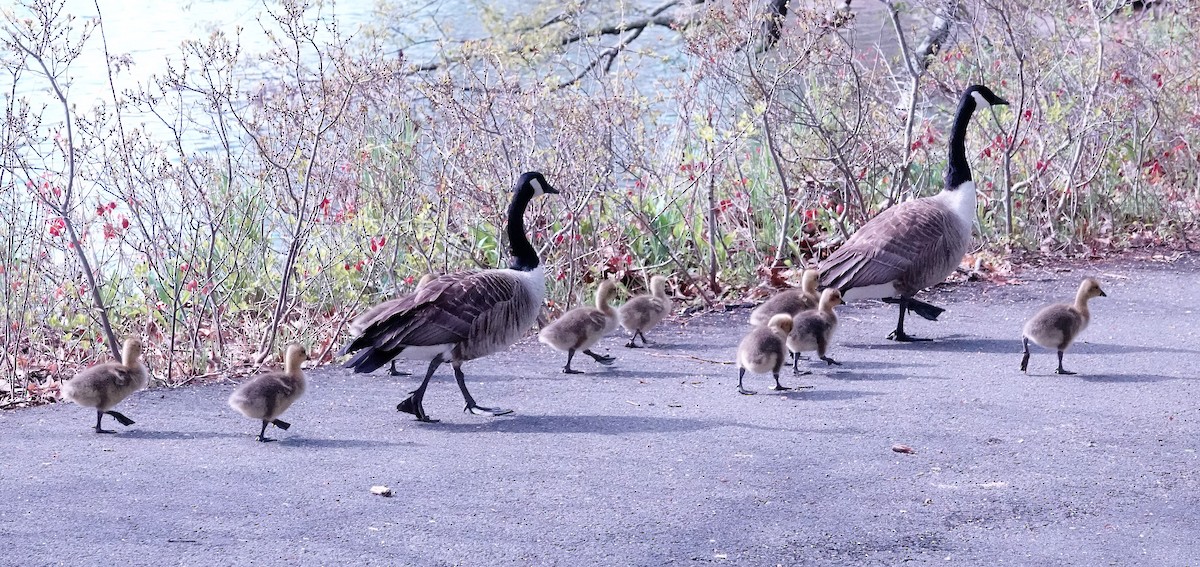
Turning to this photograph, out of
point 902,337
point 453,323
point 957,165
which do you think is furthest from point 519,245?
point 957,165

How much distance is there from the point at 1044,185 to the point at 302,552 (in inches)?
358

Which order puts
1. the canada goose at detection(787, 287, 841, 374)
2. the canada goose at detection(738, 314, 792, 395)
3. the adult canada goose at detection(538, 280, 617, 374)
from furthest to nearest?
the adult canada goose at detection(538, 280, 617, 374), the canada goose at detection(787, 287, 841, 374), the canada goose at detection(738, 314, 792, 395)

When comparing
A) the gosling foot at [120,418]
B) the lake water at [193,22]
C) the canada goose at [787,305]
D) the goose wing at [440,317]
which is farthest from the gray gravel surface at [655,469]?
the lake water at [193,22]

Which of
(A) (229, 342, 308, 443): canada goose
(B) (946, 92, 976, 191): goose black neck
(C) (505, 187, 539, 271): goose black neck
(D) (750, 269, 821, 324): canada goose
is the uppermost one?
(B) (946, 92, 976, 191): goose black neck

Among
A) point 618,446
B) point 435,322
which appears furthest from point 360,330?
point 618,446

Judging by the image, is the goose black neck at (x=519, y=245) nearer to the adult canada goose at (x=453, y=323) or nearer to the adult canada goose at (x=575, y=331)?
the adult canada goose at (x=453, y=323)

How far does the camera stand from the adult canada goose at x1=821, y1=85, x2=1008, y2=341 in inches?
342

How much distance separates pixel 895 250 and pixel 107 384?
4.96 metres

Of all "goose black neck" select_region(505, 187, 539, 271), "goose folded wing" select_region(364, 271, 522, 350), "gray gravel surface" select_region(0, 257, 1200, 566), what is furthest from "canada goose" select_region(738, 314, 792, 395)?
"goose folded wing" select_region(364, 271, 522, 350)

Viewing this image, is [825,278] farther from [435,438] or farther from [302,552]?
[302,552]

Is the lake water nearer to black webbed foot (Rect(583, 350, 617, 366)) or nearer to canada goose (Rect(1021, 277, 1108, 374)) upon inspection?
black webbed foot (Rect(583, 350, 617, 366))

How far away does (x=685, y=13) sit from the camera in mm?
16062

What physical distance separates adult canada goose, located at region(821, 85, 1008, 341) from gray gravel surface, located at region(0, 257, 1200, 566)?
1.36ft

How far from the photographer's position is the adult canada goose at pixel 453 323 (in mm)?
6668
